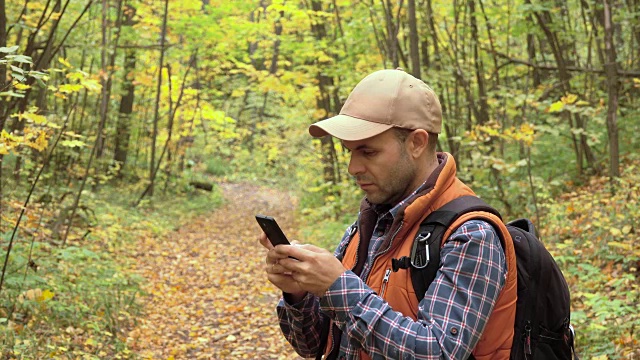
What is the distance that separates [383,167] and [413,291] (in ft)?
1.45

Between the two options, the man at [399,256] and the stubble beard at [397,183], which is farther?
the stubble beard at [397,183]

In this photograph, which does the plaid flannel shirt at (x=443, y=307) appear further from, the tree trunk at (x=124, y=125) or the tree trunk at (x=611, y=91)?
the tree trunk at (x=124, y=125)

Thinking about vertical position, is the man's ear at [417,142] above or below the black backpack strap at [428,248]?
above

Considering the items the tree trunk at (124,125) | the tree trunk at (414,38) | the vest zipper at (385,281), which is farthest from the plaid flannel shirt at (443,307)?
the tree trunk at (124,125)

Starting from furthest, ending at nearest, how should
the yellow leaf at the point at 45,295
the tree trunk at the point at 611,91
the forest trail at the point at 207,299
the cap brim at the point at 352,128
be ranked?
1. the tree trunk at the point at 611,91
2. the forest trail at the point at 207,299
3. the yellow leaf at the point at 45,295
4. the cap brim at the point at 352,128

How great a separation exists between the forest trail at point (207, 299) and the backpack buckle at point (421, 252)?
4.72 meters

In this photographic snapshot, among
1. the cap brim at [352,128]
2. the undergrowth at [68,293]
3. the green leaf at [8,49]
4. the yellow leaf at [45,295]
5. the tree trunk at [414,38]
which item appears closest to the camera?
the cap brim at [352,128]

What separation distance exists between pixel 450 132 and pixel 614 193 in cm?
331

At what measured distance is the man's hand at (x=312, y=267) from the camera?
188cm

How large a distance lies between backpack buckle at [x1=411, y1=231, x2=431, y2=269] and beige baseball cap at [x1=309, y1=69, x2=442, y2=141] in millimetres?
381

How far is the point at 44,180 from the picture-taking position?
1291 cm

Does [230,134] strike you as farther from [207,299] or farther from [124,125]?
[207,299]

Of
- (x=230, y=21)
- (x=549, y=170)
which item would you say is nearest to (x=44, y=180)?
(x=230, y=21)

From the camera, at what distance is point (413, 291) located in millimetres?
1878
